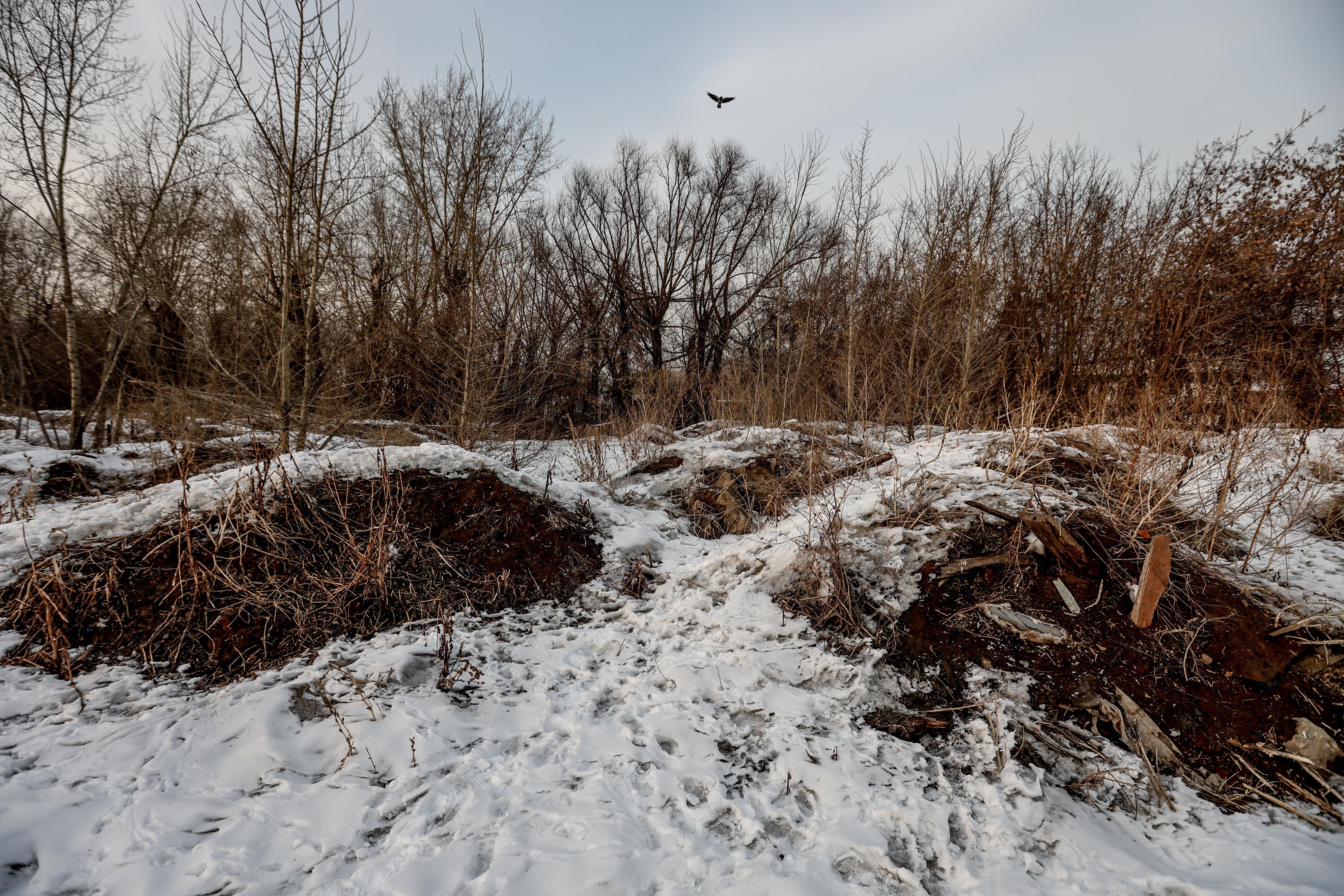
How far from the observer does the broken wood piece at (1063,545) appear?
301 centimetres

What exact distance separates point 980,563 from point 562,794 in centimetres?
276

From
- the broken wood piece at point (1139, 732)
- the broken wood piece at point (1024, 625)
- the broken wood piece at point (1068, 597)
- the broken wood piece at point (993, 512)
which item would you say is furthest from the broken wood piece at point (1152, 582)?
the broken wood piece at point (993, 512)

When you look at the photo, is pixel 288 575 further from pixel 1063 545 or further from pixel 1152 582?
pixel 1152 582

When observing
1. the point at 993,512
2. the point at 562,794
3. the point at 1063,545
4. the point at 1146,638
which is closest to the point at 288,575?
the point at 562,794

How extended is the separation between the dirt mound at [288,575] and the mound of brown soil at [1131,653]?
2581 mm

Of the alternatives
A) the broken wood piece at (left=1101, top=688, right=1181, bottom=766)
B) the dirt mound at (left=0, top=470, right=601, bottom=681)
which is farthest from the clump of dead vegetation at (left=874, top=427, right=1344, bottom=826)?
the dirt mound at (left=0, top=470, right=601, bottom=681)

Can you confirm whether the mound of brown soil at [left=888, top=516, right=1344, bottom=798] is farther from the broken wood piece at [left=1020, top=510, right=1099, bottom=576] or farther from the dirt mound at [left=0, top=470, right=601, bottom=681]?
the dirt mound at [left=0, top=470, right=601, bottom=681]

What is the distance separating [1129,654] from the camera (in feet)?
8.43

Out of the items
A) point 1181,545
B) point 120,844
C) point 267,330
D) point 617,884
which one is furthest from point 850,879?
point 267,330

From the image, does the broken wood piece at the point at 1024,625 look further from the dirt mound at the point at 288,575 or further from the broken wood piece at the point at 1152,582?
the dirt mound at the point at 288,575

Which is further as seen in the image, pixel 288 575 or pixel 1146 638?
pixel 288 575

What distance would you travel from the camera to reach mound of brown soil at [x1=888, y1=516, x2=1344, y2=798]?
2.24 m

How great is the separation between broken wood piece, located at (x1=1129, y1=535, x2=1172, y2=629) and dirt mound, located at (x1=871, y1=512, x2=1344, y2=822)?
6 centimetres

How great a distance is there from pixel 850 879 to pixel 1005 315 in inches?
426
